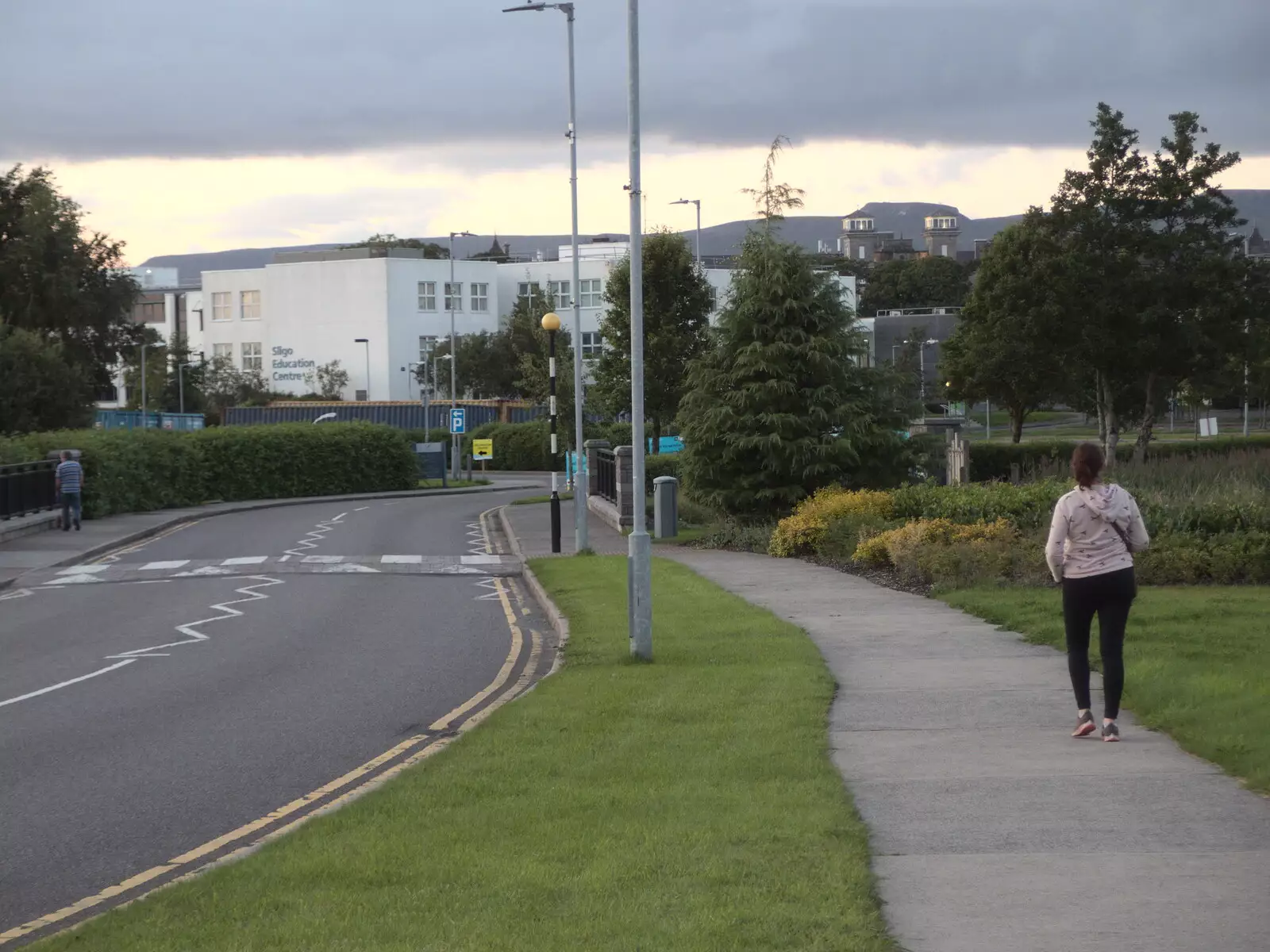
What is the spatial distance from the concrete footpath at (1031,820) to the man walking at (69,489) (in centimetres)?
2522

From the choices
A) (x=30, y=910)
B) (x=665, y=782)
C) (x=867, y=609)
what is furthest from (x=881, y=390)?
(x=30, y=910)

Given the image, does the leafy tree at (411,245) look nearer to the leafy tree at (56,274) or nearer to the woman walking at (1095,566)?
the leafy tree at (56,274)

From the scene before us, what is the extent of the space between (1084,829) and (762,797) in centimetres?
161

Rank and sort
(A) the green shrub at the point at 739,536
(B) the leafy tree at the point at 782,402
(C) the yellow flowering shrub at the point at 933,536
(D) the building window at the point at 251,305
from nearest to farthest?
(C) the yellow flowering shrub at the point at 933,536
(A) the green shrub at the point at 739,536
(B) the leafy tree at the point at 782,402
(D) the building window at the point at 251,305

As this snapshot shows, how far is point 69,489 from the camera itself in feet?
109

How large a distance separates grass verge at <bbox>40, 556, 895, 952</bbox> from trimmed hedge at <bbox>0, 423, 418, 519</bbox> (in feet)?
93.5

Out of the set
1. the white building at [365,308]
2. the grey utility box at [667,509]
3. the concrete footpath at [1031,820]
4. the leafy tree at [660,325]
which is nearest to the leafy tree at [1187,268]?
the leafy tree at [660,325]

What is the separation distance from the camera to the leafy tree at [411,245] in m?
125

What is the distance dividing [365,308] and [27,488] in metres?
64.0

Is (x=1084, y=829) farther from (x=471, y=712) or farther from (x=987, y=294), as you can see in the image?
(x=987, y=294)

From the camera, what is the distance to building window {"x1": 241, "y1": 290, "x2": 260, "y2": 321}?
102 m

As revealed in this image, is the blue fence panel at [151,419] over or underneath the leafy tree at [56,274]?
underneath

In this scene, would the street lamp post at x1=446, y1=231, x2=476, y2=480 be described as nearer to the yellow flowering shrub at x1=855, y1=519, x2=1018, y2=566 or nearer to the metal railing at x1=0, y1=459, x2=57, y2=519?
the metal railing at x1=0, y1=459, x2=57, y2=519

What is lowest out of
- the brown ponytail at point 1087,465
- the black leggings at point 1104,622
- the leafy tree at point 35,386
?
the black leggings at point 1104,622
